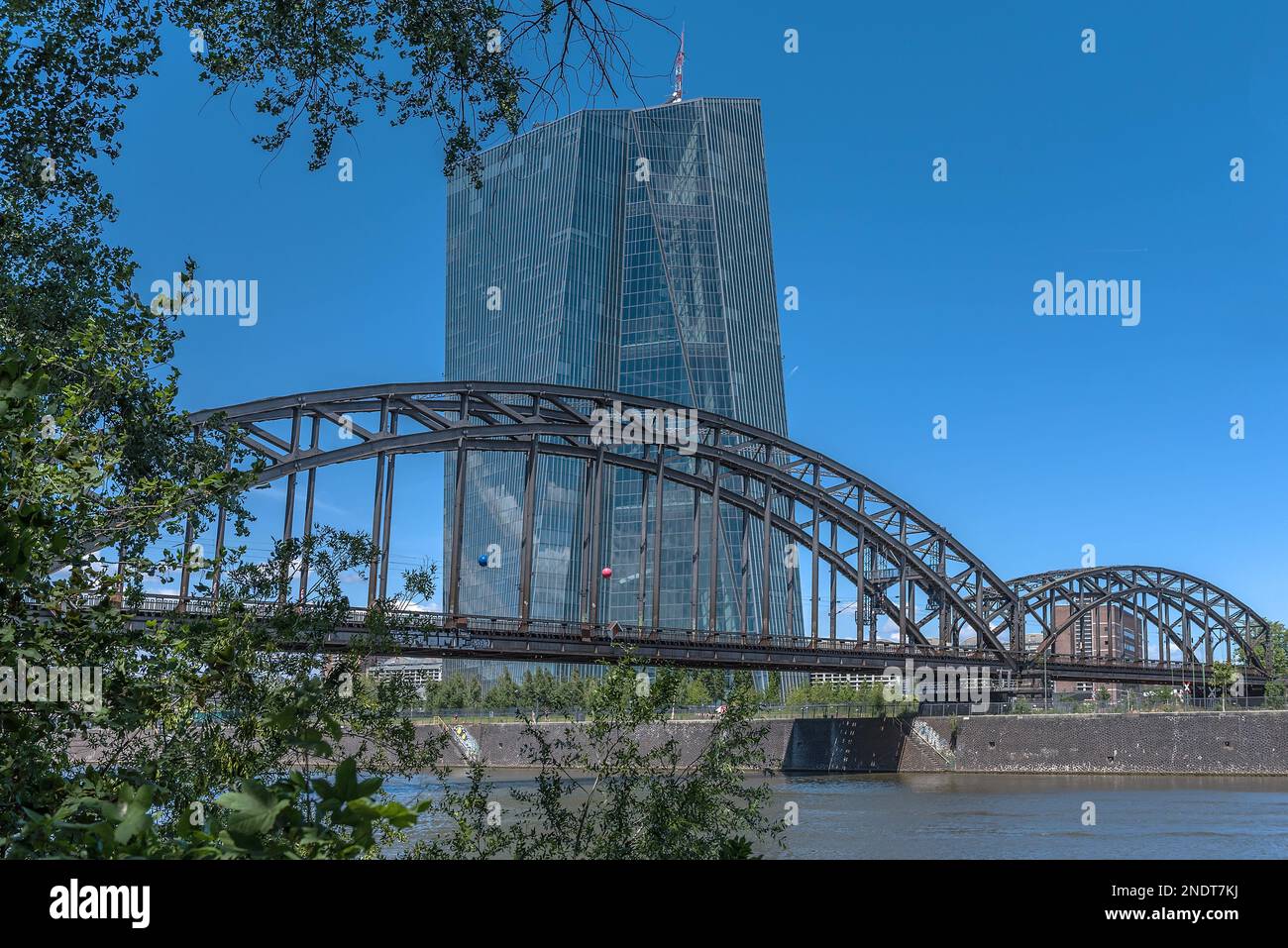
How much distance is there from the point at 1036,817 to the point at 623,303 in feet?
341

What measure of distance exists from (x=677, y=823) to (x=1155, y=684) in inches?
3962

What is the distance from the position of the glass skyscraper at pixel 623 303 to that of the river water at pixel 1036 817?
7120 centimetres

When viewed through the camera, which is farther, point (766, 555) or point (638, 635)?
point (766, 555)

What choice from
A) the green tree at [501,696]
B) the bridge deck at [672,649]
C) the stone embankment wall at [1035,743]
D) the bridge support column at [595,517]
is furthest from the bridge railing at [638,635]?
the green tree at [501,696]

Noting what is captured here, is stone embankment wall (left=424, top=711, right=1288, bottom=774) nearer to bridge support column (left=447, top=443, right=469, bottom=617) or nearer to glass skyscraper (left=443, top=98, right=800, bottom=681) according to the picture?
bridge support column (left=447, top=443, right=469, bottom=617)

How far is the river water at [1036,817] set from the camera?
30547 mm

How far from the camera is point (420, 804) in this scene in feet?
10.4

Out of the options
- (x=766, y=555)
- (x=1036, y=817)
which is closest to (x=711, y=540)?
(x=766, y=555)

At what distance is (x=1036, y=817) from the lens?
1551 inches

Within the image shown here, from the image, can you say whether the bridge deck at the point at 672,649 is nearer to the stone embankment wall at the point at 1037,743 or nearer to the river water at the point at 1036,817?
the stone embankment wall at the point at 1037,743

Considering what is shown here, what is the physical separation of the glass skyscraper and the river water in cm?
7120

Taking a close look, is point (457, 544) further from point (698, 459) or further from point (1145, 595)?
point (1145, 595)
